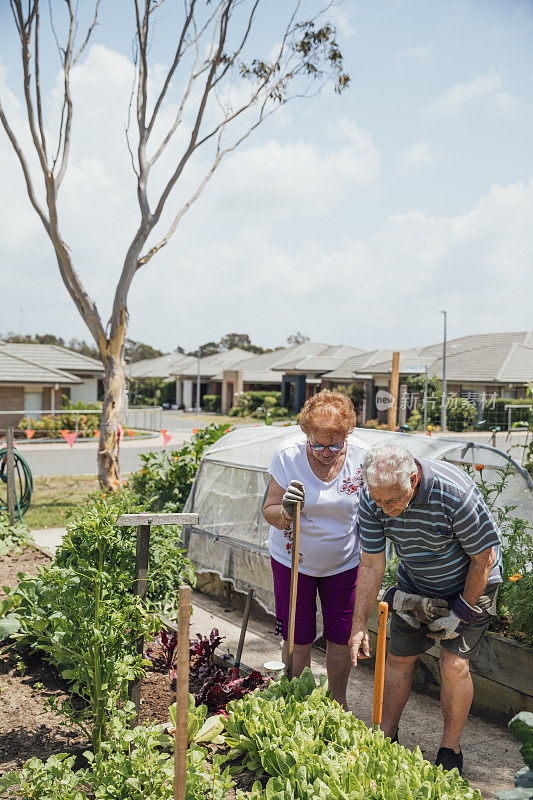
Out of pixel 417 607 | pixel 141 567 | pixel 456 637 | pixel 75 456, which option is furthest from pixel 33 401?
pixel 456 637

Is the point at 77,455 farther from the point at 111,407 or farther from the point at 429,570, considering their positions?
the point at 429,570

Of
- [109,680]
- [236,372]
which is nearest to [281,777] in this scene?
[109,680]

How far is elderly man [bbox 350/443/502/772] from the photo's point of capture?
264 centimetres

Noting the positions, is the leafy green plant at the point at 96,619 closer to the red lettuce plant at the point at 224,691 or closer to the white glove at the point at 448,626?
the red lettuce plant at the point at 224,691

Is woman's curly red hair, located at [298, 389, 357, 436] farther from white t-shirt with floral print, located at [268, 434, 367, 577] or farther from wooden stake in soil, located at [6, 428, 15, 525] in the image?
wooden stake in soil, located at [6, 428, 15, 525]

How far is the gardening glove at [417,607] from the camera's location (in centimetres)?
287

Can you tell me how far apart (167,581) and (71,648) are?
596 mm

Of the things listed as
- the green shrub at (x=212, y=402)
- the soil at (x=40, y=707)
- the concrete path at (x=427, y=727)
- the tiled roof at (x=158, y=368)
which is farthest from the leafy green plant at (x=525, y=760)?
the tiled roof at (x=158, y=368)

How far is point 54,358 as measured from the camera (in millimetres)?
32406

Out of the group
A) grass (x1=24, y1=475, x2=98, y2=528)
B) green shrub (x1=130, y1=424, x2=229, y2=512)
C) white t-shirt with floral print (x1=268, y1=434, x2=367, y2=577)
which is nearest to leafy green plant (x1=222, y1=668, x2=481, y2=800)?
white t-shirt with floral print (x1=268, y1=434, x2=367, y2=577)

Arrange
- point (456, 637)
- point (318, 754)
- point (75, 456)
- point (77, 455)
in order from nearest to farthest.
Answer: point (318, 754), point (456, 637), point (75, 456), point (77, 455)

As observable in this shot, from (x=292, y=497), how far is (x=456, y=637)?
0.95 metres

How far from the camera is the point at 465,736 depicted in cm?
343

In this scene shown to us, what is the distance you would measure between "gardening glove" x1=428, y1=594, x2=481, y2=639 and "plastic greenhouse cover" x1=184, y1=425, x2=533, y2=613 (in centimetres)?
196
